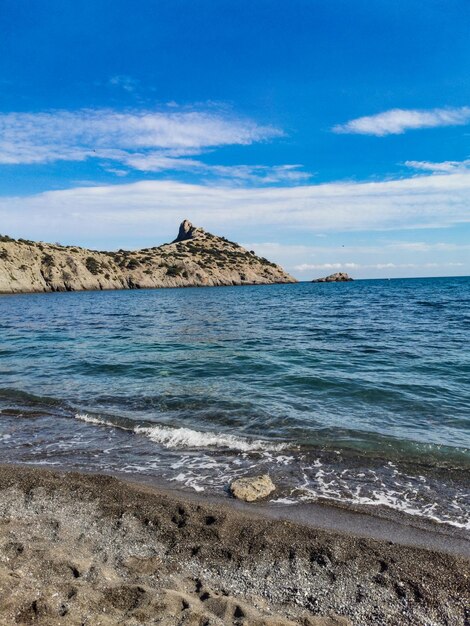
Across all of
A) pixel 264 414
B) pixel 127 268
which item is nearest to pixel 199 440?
pixel 264 414

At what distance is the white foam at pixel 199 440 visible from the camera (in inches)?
428

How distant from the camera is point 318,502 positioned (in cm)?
803

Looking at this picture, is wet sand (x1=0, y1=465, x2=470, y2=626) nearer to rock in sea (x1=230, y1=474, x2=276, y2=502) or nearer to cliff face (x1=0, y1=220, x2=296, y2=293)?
rock in sea (x1=230, y1=474, x2=276, y2=502)

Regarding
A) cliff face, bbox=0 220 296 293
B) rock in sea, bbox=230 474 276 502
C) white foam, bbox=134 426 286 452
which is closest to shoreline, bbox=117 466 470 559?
rock in sea, bbox=230 474 276 502

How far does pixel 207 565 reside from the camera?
588 cm

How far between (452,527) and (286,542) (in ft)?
9.96

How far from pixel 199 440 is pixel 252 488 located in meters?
3.32

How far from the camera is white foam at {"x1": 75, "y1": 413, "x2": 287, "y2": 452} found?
428 inches

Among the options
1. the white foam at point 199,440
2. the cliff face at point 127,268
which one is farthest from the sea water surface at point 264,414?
the cliff face at point 127,268

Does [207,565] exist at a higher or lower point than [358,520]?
higher

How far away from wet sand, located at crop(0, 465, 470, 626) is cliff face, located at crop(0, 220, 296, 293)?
4008 inches

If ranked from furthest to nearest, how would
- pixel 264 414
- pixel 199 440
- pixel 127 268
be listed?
pixel 127 268 → pixel 264 414 → pixel 199 440

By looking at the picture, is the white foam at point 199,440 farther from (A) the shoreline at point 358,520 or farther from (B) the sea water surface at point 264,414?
(A) the shoreline at point 358,520

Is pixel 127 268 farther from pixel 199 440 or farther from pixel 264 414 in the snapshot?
pixel 199 440
